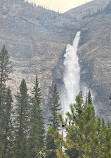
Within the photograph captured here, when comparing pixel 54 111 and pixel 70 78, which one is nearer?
pixel 54 111

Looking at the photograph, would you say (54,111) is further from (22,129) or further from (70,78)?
(70,78)

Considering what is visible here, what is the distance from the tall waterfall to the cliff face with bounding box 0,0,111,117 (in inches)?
97.2

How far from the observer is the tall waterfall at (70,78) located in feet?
368

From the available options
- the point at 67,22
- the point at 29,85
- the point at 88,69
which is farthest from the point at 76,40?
the point at 29,85

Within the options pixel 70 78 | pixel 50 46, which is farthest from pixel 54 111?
pixel 50 46

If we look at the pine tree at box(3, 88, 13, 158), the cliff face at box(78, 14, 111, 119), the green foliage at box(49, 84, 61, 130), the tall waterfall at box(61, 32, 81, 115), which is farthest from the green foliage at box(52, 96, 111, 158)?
the tall waterfall at box(61, 32, 81, 115)

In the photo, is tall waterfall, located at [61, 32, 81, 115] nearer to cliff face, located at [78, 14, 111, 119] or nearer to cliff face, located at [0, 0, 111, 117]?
cliff face, located at [0, 0, 111, 117]

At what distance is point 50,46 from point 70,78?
27.0 m

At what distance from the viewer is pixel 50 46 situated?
145 meters

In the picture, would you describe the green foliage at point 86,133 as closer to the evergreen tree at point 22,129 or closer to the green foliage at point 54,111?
the evergreen tree at point 22,129

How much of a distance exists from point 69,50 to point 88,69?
24145 millimetres

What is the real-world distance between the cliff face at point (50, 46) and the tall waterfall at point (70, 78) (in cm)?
Answer: 247

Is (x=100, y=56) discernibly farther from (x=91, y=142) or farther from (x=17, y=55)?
(x=91, y=142)

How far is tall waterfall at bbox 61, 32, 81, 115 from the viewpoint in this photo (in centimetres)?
11231
